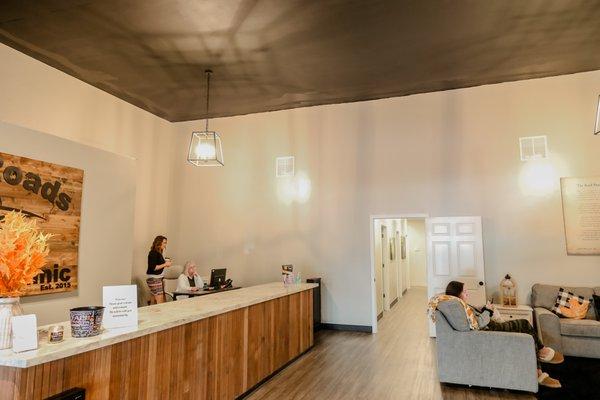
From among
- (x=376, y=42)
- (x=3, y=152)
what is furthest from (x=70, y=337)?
(x=376, y=42)

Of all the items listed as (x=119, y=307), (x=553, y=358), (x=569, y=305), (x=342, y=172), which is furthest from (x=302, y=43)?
(x=569, y=305)

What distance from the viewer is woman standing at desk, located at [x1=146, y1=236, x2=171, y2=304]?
228 inches

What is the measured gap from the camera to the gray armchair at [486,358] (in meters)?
3.81

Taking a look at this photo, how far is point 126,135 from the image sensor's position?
23.1ft

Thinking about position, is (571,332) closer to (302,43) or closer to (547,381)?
(547,381)

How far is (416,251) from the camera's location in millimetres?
14094

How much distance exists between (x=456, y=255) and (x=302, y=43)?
3.92 m

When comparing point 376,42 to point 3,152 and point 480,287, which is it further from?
point 3,152

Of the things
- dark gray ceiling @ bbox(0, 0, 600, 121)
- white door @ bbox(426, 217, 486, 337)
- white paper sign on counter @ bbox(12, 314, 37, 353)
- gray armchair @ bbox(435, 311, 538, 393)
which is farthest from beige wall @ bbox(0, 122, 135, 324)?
white door @ bbox(426, 217, 486, 337)

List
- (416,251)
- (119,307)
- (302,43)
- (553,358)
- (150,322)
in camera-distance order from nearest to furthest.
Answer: (119,307), (150,322), (553,358), (302,43), (416,251)

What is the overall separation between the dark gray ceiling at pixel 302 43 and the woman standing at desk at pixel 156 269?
254 cm

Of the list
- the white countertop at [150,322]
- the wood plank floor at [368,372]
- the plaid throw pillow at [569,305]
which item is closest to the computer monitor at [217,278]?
the white countertop at [150,322]

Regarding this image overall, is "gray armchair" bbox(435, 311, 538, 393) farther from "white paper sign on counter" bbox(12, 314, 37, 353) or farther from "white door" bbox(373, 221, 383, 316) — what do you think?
"white paper sign on counter" bbox(12, 314, 37, 353)

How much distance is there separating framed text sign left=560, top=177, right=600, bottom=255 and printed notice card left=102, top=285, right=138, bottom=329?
5945 millimetres
